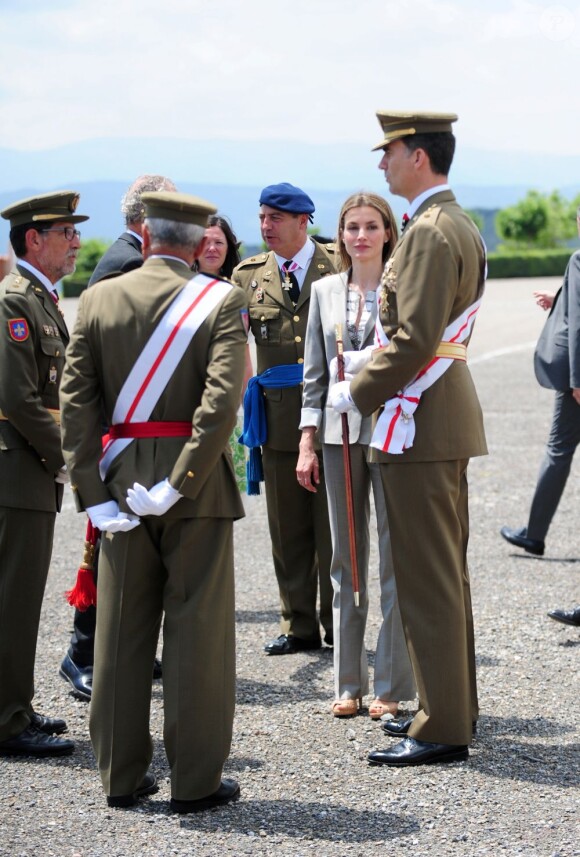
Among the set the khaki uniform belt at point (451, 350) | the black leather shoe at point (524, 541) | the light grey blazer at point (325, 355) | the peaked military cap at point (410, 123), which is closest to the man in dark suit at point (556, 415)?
the black leather shoe at point (524, 541)

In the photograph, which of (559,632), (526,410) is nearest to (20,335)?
(559,632)

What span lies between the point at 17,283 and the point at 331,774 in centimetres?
216

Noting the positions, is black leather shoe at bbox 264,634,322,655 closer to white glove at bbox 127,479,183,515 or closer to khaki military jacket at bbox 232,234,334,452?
khaki military jacket at bbox 232,234,334,452

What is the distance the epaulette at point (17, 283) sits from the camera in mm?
4555

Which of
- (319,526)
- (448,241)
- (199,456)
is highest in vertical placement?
(448,241)

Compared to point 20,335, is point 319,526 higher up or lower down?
lower down

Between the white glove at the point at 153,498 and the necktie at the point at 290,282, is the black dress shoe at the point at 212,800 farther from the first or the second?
the necktie at the point at 290,282

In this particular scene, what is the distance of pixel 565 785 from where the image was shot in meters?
4.28

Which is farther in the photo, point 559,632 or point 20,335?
point 559,632

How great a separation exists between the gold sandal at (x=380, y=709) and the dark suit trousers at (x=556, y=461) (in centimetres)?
303

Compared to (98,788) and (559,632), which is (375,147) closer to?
(98,788)

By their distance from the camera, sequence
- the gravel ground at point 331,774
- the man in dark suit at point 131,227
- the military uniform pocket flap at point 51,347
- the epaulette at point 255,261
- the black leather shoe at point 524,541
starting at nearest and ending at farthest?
the gravel ground at point 331,774 < the military uniform pocket flap at point 51,347 < the man in dark suit at point 131,227 < the epaulette at point 255,261 < the black leather shoe at point 524,541

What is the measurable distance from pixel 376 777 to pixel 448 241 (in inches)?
75.7

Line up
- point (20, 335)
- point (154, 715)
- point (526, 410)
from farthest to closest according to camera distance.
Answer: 1. point (526, 410)
2. point (154, 715)
3. point (20, 335)
